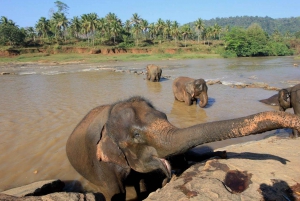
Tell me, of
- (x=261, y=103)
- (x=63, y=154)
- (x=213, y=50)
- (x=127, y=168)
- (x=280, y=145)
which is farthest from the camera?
(x=213, y=50)

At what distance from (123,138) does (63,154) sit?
→ 128 inches

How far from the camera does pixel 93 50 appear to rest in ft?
183

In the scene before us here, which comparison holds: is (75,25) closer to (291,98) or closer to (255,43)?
(255,43)

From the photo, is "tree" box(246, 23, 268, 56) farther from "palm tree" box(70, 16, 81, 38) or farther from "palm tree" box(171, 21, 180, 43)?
"palm tree" box(70, 16, 81, 38)

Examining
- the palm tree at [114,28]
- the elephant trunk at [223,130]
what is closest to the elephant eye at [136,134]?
the elephant trunk at [223,130]

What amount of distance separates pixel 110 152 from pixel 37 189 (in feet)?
4.46

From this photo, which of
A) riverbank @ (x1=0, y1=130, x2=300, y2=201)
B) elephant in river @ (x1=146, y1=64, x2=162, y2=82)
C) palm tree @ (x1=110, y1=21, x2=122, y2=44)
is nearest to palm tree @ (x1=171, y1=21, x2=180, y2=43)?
palm tree @ (x1=110, y1=21, x2=122, y2=44)

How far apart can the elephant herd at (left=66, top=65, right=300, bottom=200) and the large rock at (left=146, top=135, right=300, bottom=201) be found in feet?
1.74

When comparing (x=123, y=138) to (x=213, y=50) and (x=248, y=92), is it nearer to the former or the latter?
(x=248, y=92)

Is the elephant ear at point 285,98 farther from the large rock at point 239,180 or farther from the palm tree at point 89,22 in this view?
the palm tree at point 89,22

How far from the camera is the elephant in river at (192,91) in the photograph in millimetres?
9852

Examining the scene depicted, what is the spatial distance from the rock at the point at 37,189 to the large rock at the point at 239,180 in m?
1.54

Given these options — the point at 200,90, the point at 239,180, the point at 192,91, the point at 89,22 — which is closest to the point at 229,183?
the point at 239,180

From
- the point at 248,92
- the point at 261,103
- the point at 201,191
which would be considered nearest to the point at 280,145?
the point at 201,191
